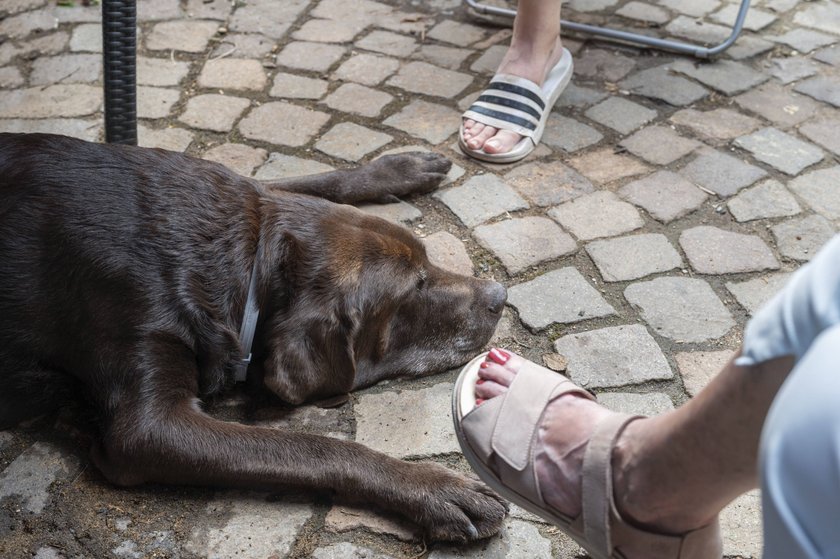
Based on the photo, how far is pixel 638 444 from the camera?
6.06 feet

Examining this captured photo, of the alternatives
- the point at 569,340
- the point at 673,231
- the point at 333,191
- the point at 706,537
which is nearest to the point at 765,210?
the point at 673,231

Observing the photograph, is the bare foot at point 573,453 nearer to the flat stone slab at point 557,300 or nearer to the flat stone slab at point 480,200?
the flat stone slab at point 557,300

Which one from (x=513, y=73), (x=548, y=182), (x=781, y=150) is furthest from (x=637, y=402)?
(x=513, y=73)

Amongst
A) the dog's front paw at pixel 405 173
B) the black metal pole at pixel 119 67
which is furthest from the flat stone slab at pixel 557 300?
the black metal pole at pixel 119 67

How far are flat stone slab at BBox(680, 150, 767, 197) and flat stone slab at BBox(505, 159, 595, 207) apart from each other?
0.49 m

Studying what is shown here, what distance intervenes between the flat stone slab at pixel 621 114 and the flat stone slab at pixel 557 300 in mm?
1220

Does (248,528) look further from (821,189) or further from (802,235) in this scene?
(821,189)

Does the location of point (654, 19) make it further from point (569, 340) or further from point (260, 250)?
point (260, 250)

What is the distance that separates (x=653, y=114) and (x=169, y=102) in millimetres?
2392

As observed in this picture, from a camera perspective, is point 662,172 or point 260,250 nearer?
point 260,250

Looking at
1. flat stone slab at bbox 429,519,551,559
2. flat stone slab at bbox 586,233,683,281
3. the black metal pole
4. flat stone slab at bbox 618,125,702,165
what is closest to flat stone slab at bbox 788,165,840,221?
flat stone slab at bbox 618,125,702,165

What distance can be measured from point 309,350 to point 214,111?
206 centimetres

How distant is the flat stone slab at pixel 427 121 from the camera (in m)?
4.14

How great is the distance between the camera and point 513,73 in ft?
13.9
